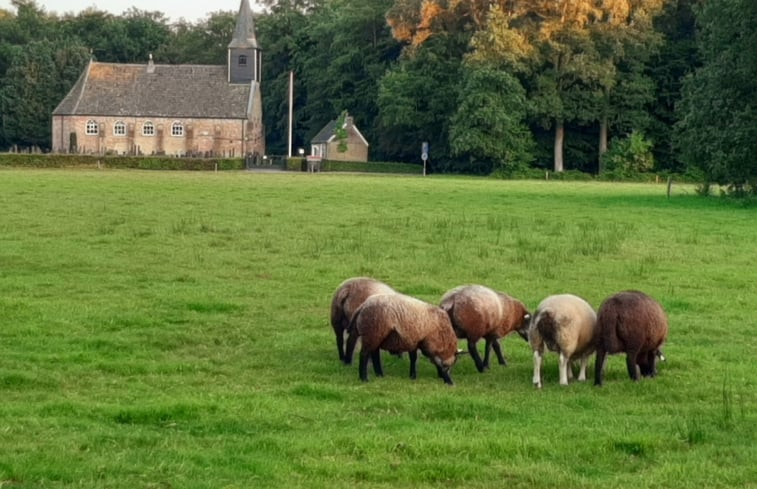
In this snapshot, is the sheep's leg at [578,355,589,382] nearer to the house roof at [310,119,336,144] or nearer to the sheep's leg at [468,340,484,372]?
the sheep's leg at [468,340,484,372]

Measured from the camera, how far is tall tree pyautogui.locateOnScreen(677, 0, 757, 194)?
149ft

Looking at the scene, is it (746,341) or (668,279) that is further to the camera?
(668,279)

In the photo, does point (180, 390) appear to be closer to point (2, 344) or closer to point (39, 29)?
point (2, 344)

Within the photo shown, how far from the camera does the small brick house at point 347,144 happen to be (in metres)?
105

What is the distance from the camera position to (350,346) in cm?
1316

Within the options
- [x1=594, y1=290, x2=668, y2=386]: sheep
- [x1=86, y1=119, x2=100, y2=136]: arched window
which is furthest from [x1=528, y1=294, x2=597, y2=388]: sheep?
[x1=86, y1=119, x2=100, y2=136]: arched window

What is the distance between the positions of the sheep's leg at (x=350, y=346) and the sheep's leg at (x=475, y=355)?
1397 mm

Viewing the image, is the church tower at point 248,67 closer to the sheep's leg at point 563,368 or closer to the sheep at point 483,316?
the sheep at point 483,316

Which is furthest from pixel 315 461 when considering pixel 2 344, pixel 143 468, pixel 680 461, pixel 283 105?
pixel 283 105

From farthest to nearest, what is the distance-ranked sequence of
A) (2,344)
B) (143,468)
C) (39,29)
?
(39,29), (2,344), (143,468)

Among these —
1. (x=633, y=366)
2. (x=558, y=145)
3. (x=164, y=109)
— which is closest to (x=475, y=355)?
(x=633, y=366)

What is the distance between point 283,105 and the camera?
119 meters

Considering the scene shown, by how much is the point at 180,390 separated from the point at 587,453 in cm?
456

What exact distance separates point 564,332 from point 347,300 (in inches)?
110
